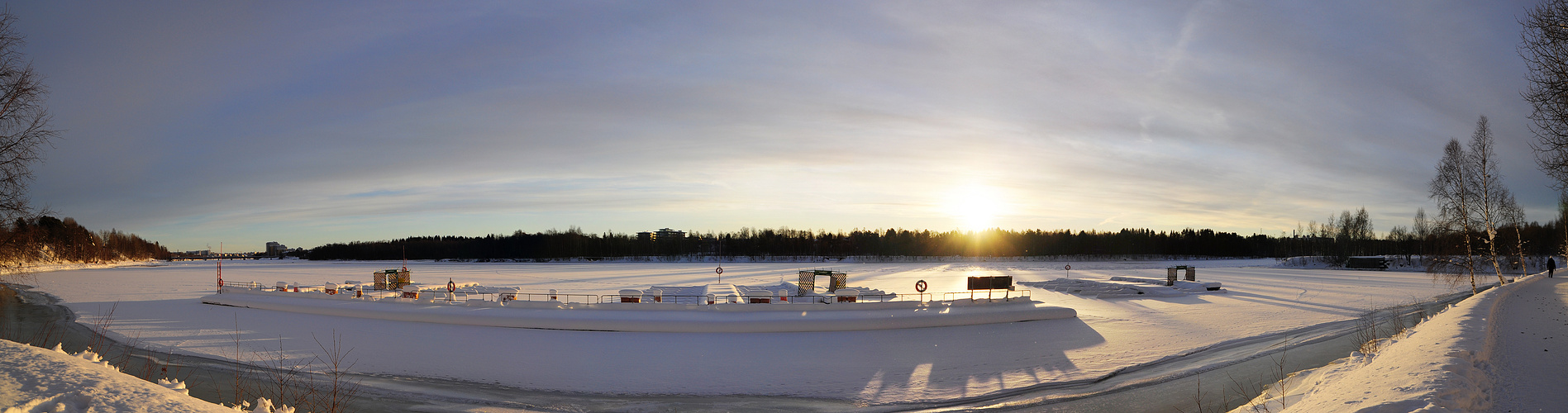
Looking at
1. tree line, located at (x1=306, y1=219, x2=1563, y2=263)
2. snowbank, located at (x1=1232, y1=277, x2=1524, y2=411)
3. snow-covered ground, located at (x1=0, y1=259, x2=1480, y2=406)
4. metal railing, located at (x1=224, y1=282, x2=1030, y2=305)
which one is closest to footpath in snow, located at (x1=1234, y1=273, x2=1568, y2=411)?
snowbank, located at (x1=1232, y1=277, x2=1524, y2=411)

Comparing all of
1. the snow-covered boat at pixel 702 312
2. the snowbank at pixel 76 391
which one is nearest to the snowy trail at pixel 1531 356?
the snow-covered boat at pixel 702 312

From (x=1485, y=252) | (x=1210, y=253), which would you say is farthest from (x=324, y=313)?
(x=1210, y=253)

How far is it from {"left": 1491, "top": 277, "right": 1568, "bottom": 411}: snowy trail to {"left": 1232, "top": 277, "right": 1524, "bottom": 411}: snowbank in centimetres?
17

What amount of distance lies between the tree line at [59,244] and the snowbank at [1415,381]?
24.4m

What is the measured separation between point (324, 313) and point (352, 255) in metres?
171

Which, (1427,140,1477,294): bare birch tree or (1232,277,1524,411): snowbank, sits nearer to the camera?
(1232,277,1524,411): snowbank

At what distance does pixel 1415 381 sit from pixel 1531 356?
4.94 m

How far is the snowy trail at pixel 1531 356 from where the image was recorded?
295 inches

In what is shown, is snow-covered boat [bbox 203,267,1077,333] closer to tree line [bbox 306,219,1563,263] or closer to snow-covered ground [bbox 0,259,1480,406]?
snow-covered ground [bbox 0,259,1480,406]

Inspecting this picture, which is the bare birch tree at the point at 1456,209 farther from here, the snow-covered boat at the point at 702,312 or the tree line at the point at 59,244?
the tree line at the point at 59,244

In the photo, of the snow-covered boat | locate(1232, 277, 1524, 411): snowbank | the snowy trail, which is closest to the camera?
locate(1232, 277, 1524, 411): snowbank

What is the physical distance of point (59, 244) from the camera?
96.0 metres

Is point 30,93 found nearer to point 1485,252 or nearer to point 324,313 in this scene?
point 324,313

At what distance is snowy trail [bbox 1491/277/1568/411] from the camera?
749cm
